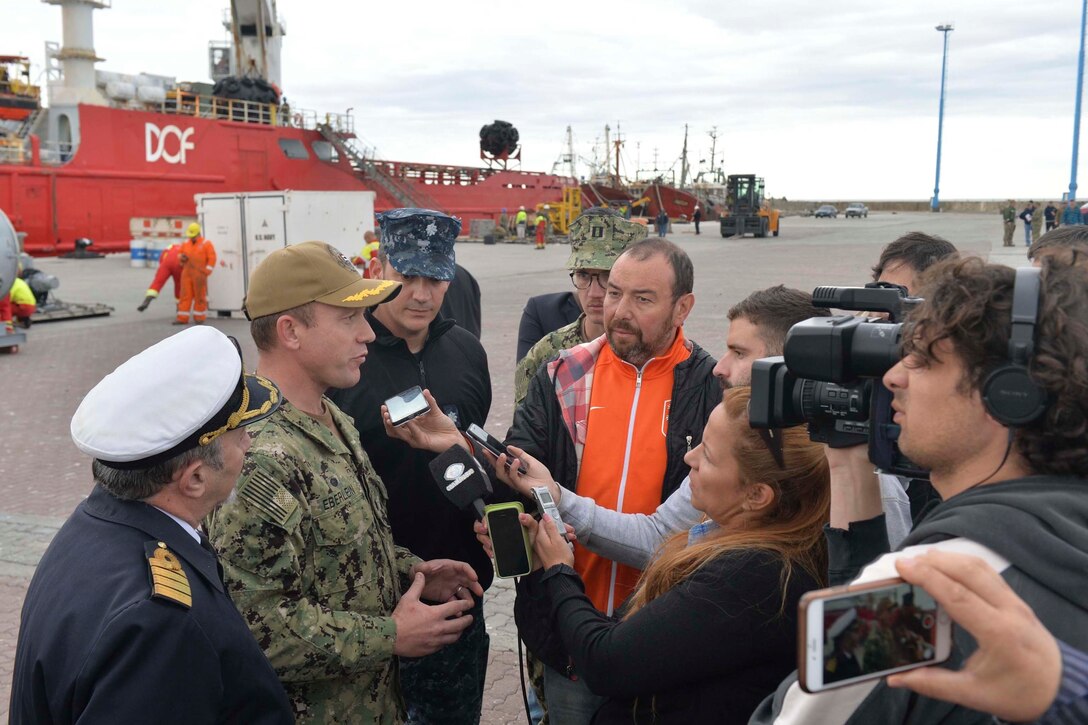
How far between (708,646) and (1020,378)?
0.93 meters

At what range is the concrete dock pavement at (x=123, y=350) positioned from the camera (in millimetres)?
5137

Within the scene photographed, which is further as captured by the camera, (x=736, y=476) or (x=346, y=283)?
(x=346, y=283)

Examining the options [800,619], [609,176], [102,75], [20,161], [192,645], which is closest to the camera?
[800,619]

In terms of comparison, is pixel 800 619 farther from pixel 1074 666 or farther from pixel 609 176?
pixel 609 176

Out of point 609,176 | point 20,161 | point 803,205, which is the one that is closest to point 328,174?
point 20,161

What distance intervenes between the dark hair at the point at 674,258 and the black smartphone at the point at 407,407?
0.92m

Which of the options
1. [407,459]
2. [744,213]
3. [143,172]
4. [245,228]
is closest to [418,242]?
[407,459]

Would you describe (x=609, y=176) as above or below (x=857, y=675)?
above

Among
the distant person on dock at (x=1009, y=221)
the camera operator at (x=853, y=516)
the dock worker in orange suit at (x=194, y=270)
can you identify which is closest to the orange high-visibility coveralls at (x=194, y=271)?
the dock worker in orange suit at (x=194, y=270)

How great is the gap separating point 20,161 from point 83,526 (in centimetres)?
2890

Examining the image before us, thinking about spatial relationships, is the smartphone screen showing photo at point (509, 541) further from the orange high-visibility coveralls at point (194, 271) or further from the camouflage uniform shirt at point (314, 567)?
the orange high-visibility coveralls at point (194, 271)

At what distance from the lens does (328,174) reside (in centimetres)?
3631

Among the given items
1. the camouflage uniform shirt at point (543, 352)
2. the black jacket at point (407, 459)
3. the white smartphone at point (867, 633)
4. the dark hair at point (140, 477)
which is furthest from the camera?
the camouflage uniform shirt at point (543, 352)

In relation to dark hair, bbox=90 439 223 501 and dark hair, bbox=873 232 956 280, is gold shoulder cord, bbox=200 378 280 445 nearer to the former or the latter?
dark hair, bbox=90 439 223 501
